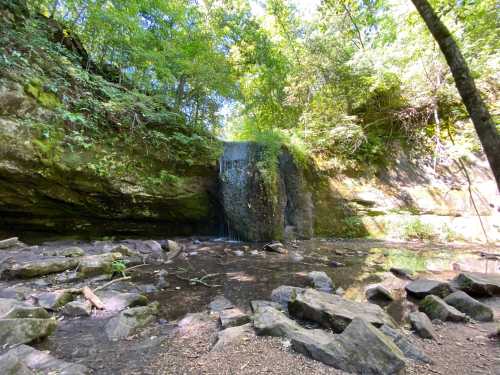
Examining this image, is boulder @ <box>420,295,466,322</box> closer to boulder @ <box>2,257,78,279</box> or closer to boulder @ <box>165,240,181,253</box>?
boulder @ <box>165,240,181,253</box>

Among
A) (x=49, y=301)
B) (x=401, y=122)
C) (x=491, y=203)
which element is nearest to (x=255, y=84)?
(x=401, y=122)

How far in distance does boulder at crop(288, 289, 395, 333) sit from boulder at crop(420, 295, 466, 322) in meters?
0.69

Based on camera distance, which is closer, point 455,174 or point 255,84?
point 455,174

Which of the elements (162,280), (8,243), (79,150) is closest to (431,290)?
(162,280)

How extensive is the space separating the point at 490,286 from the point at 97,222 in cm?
823

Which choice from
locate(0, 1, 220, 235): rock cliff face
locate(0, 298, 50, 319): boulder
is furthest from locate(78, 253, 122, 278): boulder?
locate(0, 1, 220, 235): rock cliff face


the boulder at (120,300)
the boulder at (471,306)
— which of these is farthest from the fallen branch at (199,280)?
the boulder at (471,306)

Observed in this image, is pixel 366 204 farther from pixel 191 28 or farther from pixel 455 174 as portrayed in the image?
pixel 191 28

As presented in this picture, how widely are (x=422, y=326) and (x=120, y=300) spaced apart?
3300mm

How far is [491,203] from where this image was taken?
8.29m

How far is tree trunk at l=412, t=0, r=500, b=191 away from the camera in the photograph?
4.79 ft

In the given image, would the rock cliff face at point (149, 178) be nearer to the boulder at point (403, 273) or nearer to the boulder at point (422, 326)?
the boulder at point (403, 273)

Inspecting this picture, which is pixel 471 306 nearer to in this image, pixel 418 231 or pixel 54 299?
pixel 54 299

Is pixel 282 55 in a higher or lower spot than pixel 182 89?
higher
